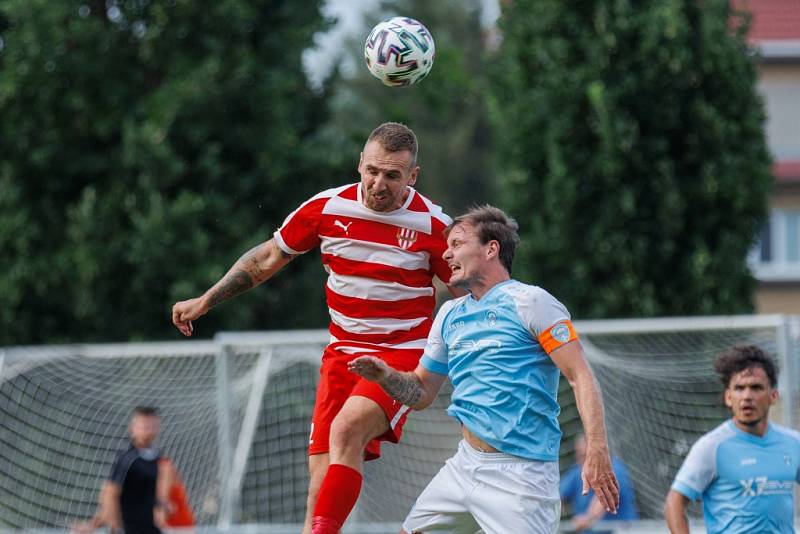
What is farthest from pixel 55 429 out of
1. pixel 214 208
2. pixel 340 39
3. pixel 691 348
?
pixel 340 39

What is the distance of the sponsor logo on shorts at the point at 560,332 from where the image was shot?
5.38 m

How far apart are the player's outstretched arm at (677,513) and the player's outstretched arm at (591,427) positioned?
1.50 meters

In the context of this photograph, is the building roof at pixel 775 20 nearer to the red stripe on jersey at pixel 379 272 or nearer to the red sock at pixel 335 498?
the red stripe on jersey at pixel 379 272

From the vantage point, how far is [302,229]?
6.56 m

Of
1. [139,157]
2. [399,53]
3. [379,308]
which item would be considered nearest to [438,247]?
[379,308]

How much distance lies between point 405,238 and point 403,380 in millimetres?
866

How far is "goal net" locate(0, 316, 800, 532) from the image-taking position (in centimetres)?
1318

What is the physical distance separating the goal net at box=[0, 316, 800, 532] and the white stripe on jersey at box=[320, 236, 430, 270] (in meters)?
6.34

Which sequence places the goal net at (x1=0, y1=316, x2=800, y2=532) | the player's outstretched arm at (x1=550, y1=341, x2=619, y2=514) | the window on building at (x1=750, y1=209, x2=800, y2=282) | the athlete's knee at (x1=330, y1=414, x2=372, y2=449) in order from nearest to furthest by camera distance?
1. the player's outstretched arm at (x1=550, y1=341, x2=619, y2=514)
2. the athlete's knee at (x1=330, y1=414, x2=372, y2=449)
3. the goal net at (x1=0, y1=316, x2=800, y2=532)
4. the window on building at (x1=750, y1=209, x2=800, y2=282)

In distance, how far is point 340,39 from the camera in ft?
165

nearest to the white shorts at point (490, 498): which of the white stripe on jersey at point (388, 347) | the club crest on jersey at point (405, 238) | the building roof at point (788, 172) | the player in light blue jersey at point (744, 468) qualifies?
the white stripe on jersey at point (388, 347)

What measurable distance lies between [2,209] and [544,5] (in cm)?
754

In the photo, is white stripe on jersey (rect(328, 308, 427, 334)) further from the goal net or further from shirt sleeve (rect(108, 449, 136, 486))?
the goal net

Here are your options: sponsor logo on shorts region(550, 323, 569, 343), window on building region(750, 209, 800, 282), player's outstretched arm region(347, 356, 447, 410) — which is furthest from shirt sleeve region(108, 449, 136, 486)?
window on building region(750, 209, 800, 282)
